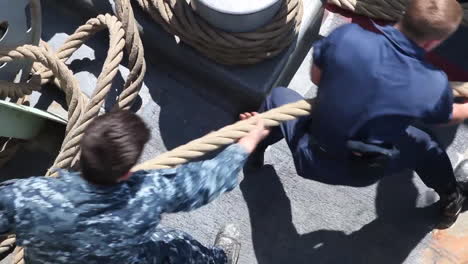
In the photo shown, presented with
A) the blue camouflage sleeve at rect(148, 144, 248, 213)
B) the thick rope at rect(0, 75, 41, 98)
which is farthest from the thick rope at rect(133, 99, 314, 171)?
the thick rope at rect(0, 75, 41, 98)

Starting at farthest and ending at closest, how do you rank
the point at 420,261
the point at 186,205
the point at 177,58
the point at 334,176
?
the point at 177,58
the point at 420,261
the point at 334,176
the point at 186,205

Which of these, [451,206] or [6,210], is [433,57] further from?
[6,210]

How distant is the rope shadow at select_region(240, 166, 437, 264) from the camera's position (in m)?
2.73

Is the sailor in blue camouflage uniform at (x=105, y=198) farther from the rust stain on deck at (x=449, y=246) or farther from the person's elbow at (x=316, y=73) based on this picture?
the rust stain on deck at (x=449, y=246)

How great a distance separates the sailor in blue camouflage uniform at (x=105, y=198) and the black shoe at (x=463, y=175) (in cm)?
112

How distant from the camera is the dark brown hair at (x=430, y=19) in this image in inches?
76.7

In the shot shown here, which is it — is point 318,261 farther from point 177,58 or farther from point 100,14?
point 100,14

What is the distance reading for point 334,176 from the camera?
93.6 inches

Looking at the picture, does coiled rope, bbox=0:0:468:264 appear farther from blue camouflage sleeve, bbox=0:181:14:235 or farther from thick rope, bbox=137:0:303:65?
blue camouflage sleeve, bbox=0:181:14:235

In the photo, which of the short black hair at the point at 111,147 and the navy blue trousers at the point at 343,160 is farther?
the navy blue trousers at the point at 343,160

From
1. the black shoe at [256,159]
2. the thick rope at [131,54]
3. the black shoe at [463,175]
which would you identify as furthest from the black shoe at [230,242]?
the black shoe at [463,175]

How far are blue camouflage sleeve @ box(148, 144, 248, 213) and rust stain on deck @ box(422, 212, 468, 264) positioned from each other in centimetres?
109

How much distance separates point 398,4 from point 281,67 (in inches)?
19.9

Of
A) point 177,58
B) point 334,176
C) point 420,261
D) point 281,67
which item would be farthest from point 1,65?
point 420,261
